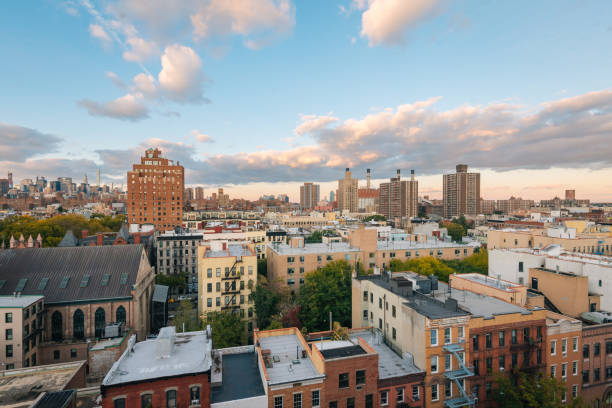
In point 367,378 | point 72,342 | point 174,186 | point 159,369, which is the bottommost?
point 72,342

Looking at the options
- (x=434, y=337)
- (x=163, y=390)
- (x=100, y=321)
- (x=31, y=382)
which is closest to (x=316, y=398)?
(x=434, y=337)

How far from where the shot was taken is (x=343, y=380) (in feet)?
88.0

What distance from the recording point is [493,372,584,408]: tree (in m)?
27.3

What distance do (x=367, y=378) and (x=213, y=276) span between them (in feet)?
108

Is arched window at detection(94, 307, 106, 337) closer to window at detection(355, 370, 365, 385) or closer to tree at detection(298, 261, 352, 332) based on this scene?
tree at detection(298, 261, 352, 332)

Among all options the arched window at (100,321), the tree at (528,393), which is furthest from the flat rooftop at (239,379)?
the arched window at (100,321)

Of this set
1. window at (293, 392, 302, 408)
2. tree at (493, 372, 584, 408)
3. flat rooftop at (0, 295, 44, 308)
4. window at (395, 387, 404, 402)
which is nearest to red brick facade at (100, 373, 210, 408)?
window at (293, 392, 302, 408)

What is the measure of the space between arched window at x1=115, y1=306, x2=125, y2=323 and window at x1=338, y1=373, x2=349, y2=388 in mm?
39651

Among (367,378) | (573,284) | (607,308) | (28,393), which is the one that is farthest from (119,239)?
(607,308)

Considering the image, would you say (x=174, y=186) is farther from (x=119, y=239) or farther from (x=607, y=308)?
(x=607, y=308)

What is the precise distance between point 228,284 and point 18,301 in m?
27.9

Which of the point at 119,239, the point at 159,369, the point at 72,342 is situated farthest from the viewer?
the point at 119,239

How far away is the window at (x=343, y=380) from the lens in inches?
1052

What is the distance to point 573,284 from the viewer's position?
42250 mm
